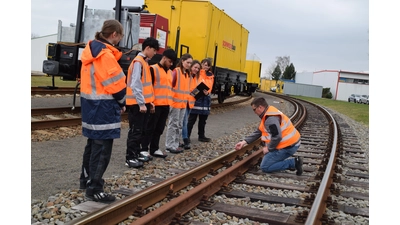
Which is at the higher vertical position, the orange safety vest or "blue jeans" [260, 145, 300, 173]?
the orange safety vest

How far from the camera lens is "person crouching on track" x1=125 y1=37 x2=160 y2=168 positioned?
18.8 feet

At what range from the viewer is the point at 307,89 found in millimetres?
60500

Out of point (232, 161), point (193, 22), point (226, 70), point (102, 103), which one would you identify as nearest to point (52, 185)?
point (102, 103)

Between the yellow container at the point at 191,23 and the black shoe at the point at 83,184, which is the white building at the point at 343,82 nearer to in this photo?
the yellow container at the point at 191,23

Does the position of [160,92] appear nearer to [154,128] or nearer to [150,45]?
[154,128]

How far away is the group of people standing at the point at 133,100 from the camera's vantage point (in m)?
4.29

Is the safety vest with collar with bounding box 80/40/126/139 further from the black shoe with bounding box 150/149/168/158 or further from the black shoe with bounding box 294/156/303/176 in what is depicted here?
the black shoe with bounding box 294/156/303/176

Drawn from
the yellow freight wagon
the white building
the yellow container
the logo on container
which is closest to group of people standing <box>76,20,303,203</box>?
the yellow freight wagon

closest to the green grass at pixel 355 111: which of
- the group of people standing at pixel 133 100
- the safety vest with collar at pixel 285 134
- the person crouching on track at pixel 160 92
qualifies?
the group of people standing at pixel 133 100

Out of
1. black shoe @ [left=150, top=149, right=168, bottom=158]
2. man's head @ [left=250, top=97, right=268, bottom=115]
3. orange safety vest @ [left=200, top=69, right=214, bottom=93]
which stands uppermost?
orange safety vest @ [left=200, top=69, right=214, bottom=93]

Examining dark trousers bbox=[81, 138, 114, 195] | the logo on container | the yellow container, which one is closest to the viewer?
dark trousers bbox=[81, 138, 114, 195]

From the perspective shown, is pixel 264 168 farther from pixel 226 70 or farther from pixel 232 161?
pixel 226 70

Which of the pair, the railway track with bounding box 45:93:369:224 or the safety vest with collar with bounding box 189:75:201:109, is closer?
the railway track with bounding box 45:93:369:224

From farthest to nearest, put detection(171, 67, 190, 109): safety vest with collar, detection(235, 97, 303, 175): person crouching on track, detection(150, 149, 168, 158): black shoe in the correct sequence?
1. detection(171, 67, 190, 109): safety vest with collar
2. detection(150, 149, 168, 158): black shoe
3. detection(235, 97, 303, 175): person crouching on track
